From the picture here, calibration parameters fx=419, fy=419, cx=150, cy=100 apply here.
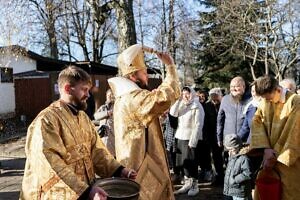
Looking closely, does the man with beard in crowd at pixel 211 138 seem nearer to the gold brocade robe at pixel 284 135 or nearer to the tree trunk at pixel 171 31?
the gold brocade robe at pixel 284 135

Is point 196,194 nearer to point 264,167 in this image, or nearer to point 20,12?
point 264,167

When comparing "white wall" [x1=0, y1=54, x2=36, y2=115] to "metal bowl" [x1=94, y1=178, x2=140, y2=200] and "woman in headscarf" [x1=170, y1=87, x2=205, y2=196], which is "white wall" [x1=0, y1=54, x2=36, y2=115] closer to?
"woman in headscarf" [x1=170, y1=87, x2=205, y2=196]

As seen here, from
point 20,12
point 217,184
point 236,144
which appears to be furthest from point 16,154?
point 236,144

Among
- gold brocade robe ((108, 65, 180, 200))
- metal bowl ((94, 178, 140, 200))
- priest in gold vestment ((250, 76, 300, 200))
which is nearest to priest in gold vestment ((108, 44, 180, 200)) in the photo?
gold brocade robe ((108, 65, 180, 200))

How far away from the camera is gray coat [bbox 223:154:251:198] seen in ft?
15.2

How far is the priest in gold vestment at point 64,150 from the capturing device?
2.45 metres

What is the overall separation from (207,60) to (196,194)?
24.0 metres

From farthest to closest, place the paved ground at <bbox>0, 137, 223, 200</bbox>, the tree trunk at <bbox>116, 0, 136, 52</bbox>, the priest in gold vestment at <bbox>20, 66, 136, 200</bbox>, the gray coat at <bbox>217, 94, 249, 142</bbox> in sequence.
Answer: the tree trunk at <bbox>116, 0, 136, 52</bbox> → the paved ground at <bbox>0, 137, 223, 200</bbox> → the gray coat at <bbox>217, 94, 249, 142</bbox> → the priest in gold vestment at <bbox>20, 66, 136, 200</bbox>

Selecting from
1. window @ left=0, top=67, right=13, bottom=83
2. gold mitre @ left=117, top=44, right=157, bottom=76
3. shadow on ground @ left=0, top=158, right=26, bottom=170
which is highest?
window @ left=0, top=67, right=13, bottom=83

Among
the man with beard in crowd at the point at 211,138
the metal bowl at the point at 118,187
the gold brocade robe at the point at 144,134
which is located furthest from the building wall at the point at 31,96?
the metal bowl at the point at 118,187

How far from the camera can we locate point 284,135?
13.2ft

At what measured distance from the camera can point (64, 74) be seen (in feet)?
8.87

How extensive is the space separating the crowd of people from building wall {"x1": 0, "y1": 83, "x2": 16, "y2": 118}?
637 inches

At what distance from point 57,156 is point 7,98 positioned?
18.9 m
